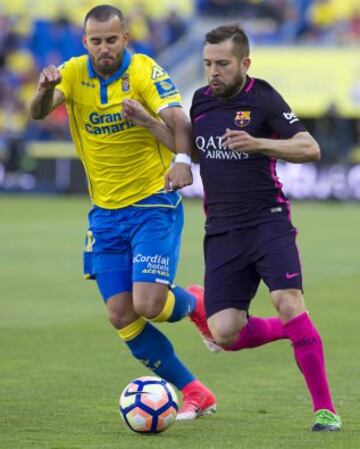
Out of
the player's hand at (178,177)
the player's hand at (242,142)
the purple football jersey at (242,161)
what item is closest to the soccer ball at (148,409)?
the purple football jersey at (242,161)

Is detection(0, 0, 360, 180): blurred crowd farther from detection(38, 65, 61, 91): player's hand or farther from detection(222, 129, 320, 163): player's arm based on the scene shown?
detection(222, 129, 320, 163): player's arm

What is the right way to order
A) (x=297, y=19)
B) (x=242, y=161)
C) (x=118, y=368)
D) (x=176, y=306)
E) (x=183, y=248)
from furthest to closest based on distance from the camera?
1. (x=297, y=19)
2. (x=183, y=248)
3. (x=118, y=368)
4. (x=176, y=306)
5. (x=242, y=161)

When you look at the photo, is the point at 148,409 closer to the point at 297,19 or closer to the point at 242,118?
the point at 242,118

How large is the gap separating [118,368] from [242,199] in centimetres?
254

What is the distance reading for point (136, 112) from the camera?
268 inches

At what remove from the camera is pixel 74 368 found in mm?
8734

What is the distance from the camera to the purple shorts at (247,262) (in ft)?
21.5

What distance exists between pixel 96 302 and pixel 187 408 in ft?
18.7

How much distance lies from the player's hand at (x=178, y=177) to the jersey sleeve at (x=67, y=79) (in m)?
0.90

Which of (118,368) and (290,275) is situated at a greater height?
(290,275)

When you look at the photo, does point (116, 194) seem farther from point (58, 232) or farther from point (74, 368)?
point (58, 232)

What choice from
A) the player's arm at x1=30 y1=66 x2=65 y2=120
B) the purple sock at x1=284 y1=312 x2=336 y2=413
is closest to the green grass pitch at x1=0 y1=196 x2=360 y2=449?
the purple sock at x1=284 y1=312 x2=336 y2=413

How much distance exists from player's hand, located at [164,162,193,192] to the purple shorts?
16.9 inches

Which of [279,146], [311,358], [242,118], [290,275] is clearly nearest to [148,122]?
[242,118]
